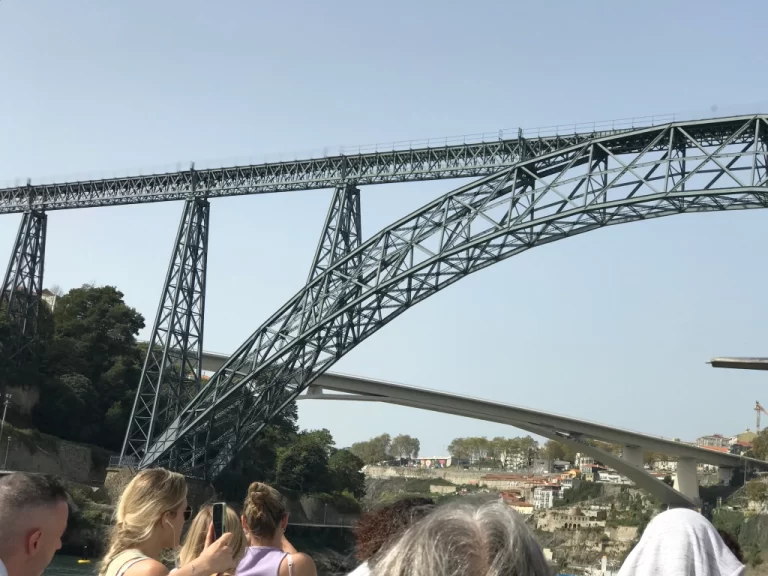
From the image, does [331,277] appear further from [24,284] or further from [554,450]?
[554,450]

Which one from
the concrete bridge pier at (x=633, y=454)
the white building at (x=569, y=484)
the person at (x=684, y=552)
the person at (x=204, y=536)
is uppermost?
the concrete bridge pier at (x=633, y=454)

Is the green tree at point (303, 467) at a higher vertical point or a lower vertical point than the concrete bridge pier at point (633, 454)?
lower

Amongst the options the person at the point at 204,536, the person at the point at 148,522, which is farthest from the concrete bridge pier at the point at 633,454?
the person at the point at 148,522

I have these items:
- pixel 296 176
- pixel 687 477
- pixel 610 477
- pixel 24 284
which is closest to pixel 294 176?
pixel 296 176

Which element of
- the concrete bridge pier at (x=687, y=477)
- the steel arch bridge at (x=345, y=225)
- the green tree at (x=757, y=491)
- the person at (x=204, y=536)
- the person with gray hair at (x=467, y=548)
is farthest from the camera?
the concrete bridge pier at (x=687, y=477)

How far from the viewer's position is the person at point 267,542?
4.90m

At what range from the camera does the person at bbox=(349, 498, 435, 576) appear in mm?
2979

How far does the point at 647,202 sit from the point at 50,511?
69.1 ft

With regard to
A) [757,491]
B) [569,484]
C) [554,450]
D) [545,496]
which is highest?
[554,450]

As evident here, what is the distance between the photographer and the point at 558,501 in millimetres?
89625

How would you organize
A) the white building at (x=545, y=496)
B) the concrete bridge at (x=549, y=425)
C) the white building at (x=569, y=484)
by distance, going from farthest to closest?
the white building at (x=569, y=484) < the white building at (x=545, y=496) < the concrete bridge at (x=549, y=425)

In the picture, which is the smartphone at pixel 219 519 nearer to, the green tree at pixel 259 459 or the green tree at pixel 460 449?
the green tree at pixel 259 459

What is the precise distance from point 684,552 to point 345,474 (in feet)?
190

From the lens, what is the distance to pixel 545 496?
297ft
